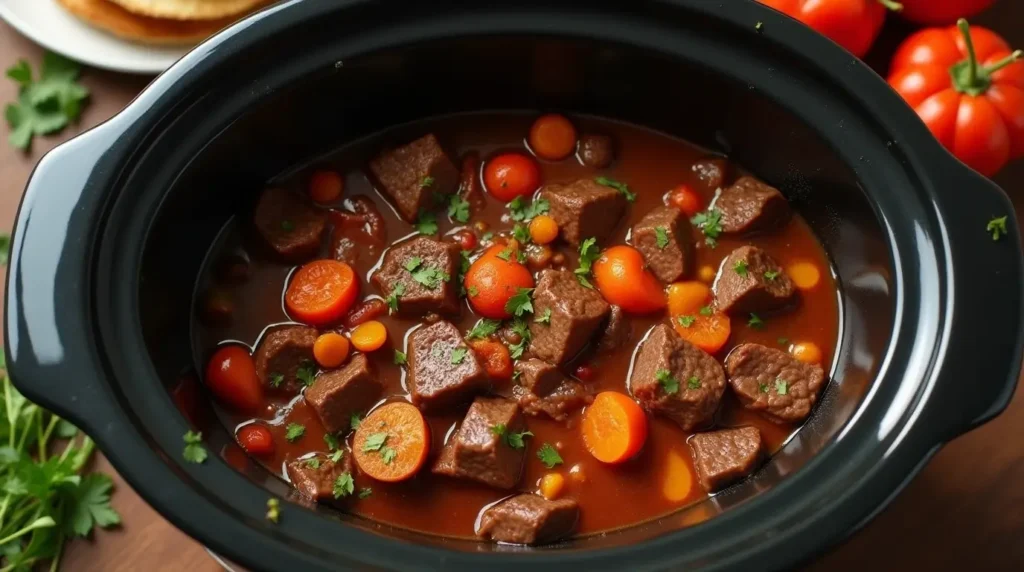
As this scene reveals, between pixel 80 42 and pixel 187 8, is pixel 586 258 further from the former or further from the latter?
pixel 80 42

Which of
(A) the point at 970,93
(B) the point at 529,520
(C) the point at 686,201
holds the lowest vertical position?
(B) the point at 529,520

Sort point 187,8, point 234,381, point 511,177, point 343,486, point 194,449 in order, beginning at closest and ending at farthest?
point 194,449 < point 343,486 < point 234,381 < point 511,177 < point 187,8

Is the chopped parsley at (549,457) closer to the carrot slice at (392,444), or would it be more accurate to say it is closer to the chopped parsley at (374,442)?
the carrot slice at (392,444)

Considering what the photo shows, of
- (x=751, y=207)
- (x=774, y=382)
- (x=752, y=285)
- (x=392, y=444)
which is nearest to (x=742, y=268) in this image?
(x=752, y=285)

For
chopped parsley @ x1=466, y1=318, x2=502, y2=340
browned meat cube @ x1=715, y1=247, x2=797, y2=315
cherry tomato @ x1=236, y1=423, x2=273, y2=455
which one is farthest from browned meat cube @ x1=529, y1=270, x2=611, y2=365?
cherry tomato @ x1=236, y1=423, x2=273, y2=455

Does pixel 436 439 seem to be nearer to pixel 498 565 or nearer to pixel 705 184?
pixel 498 565

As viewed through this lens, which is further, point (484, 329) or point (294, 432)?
point (484, 329)

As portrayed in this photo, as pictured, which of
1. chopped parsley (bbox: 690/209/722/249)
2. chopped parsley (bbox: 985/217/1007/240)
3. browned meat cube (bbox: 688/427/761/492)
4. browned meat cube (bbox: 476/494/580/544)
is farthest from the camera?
chopped parsley (bbox: 690/209/722/249)

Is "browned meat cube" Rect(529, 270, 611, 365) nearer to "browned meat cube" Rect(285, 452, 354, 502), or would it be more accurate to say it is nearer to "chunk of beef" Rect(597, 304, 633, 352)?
"chunk of beef" Rect(597, 304, 633, 352)

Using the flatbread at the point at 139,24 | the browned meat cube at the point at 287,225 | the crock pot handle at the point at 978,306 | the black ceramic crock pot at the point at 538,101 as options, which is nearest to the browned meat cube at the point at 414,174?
the black ceramic crock pot at the point at 538,101
